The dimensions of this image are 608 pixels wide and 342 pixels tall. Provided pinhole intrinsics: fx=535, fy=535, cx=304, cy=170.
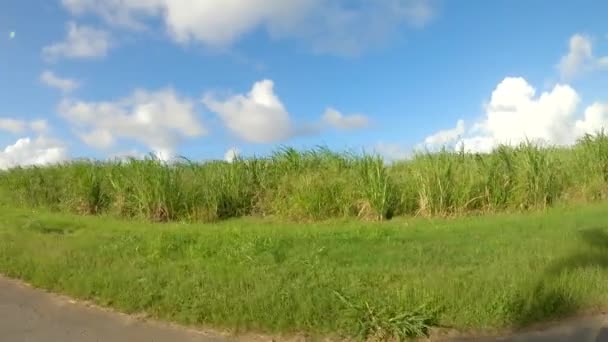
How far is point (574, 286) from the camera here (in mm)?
6113

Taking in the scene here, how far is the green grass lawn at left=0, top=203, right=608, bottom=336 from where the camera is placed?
5453mm

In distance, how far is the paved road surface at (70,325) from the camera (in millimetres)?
5305

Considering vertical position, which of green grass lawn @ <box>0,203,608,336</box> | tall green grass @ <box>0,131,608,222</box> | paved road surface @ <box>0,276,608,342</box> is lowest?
paved road surface @ <box>0,276,608,342</box>

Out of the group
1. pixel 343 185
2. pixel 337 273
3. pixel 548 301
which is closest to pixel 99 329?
pixel 337 273

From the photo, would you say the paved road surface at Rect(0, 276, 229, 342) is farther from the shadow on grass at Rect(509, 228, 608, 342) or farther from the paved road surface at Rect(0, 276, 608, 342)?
the shadow on grass at Rect(509, 228, 608, 342)

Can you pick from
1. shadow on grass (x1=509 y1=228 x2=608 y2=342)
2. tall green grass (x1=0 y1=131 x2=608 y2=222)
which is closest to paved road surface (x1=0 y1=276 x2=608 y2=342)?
shadow on grass (x1=509 y1=228 x2=608 y2=342)

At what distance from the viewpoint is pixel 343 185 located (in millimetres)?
13141

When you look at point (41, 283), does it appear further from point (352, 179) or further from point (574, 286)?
point (352, 179)

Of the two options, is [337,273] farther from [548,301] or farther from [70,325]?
[70,325]

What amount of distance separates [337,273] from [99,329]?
278 centimetres

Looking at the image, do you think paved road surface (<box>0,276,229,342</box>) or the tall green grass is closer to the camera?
paved road surface (<box>0,276,229,342</box>)

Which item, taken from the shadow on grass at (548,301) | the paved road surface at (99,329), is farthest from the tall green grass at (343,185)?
the paved road surface at (99,329)

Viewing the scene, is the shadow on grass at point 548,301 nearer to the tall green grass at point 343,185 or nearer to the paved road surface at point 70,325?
the paved road surface at point 70,325

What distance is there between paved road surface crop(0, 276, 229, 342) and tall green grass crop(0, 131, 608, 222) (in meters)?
7.10
